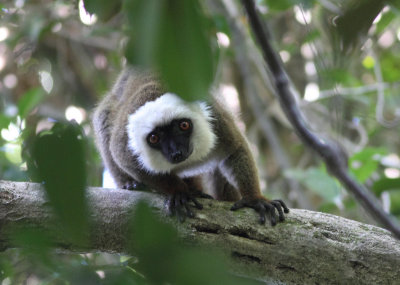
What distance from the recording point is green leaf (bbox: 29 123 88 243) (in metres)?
0.95

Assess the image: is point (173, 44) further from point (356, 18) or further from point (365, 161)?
point (365, 161)

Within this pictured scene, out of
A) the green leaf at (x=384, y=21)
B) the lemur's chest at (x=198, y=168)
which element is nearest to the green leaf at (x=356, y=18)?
the lemur's chest at (x=198, y=168)

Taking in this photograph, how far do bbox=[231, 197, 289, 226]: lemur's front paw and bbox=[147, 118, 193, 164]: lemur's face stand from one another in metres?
0.73

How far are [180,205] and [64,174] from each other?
2580mm

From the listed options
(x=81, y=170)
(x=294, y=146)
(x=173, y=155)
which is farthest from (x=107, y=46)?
(x=81, y=170)

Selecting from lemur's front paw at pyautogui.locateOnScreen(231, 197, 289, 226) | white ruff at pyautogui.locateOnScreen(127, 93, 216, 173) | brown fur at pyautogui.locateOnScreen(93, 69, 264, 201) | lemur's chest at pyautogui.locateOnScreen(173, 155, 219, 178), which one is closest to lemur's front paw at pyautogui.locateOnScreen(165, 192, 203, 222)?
brown fur at pyautogui.locateOnScreen(93, 69, 264, 201)

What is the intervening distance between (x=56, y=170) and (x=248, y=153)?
11.2 feet

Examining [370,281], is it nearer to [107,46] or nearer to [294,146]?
[294,146]

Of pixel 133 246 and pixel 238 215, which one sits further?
pixel 238 215

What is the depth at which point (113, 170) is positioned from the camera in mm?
4906

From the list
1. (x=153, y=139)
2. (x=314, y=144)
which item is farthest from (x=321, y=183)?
(x=314, y=144)

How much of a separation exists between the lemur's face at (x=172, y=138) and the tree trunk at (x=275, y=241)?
0.81 metres

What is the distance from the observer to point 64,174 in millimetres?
954

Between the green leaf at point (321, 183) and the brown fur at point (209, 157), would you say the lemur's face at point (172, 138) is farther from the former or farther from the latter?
the green leaf at point (321, 183)
